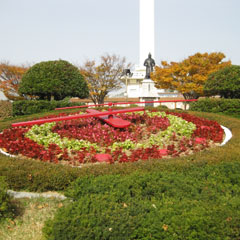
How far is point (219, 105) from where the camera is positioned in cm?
1146

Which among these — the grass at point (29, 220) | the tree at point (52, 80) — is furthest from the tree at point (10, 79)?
the grass at point (29, 220)

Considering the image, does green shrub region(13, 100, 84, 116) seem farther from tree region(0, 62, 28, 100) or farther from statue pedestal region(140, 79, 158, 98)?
tree region(0, 62, 28, 100)

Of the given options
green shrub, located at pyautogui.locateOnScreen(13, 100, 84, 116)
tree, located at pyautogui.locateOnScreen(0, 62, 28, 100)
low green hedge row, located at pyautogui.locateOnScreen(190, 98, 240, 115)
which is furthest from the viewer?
tree, located at pyautogui.locateOnScreen(0, 62, 28, 100)

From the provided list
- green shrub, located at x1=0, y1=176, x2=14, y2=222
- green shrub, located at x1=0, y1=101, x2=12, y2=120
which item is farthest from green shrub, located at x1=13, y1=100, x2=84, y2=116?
green shrub, located at x1=0, y1=176, x2=14, y2=222

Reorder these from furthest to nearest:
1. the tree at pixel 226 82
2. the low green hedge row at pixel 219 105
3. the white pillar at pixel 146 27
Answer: the white pillar at pixel 146 27
the tree at pixel 226 82
the low green hedge row at pixel 219 105

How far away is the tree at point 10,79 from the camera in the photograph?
30.1 meters

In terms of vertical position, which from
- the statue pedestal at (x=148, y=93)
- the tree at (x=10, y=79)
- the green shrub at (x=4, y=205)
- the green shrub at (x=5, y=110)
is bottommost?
the green shrub at (x=4, y=205)

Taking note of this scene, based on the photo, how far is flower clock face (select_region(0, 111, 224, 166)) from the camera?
15.0 ft

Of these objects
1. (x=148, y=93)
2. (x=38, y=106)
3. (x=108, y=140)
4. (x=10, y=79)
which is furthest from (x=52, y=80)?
(x=10, y=79)

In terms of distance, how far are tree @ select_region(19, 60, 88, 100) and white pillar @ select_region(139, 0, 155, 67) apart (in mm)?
19269

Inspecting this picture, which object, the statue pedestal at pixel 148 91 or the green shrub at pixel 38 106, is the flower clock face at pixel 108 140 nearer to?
the green shrub at pixel 38 106

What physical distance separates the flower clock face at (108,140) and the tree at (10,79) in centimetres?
2575

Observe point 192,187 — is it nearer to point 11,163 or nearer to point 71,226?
point 71,226

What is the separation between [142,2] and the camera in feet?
99.7
